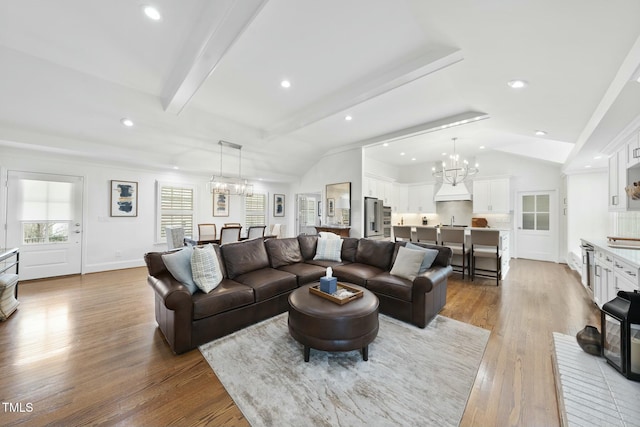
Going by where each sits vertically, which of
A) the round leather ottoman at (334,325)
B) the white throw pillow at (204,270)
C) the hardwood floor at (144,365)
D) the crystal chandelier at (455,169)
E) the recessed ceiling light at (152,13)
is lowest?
the hardwood floor at (144,365)

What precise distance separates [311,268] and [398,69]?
293 centimetres

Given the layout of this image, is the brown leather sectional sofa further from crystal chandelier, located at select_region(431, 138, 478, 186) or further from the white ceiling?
crystal chandelier, located at select_region(431, 138, 478, 186)

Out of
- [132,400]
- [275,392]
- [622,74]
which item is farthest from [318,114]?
[132,400]

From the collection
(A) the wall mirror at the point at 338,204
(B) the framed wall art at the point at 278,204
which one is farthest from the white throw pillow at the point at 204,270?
(B) the framed wall art at the point at 278,204

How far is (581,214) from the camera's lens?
216 inches

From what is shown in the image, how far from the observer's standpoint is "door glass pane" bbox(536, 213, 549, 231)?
21.0 ft

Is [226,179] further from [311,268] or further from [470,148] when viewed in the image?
[470,148]

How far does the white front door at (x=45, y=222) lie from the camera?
4.43 m

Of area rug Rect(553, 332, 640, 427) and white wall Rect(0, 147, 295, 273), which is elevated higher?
white wall Rect(0, 147, 295, 273)

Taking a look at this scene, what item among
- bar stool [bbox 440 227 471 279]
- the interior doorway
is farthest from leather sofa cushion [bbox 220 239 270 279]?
the interior doorway

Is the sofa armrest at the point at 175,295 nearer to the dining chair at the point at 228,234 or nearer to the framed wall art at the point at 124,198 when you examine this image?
the dining chair at the point at 228,234

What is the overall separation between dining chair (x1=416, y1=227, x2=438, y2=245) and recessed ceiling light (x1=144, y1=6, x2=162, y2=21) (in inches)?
205

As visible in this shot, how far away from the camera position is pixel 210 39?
2309 mm

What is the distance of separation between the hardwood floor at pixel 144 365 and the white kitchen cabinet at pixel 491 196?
11.1ft
